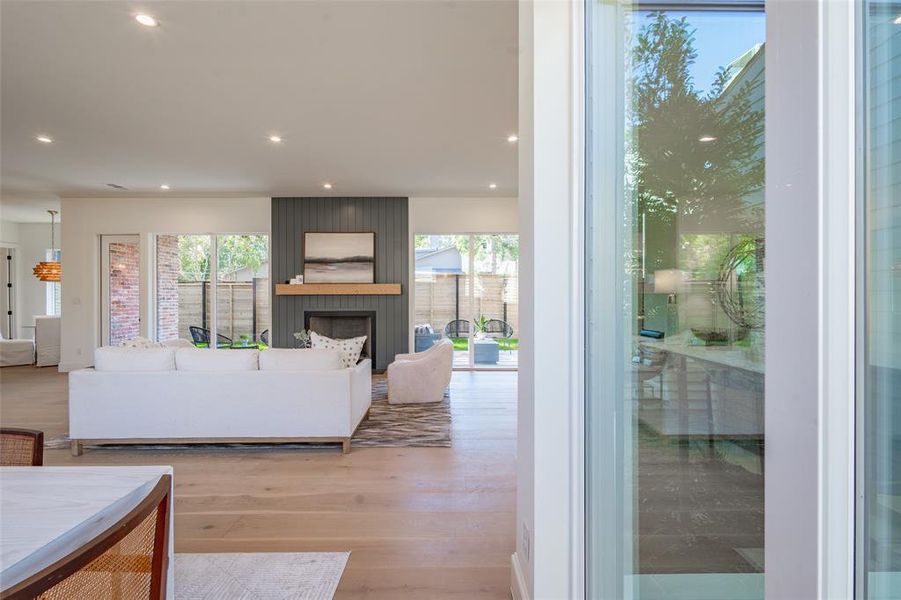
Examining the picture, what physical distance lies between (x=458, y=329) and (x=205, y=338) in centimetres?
424

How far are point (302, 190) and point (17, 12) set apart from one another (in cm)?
437

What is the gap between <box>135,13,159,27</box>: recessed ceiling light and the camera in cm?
261

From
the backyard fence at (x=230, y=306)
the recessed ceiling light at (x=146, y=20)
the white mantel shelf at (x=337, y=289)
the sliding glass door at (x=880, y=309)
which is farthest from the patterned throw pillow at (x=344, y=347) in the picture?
the sliding glass door at (x=880, y=309)

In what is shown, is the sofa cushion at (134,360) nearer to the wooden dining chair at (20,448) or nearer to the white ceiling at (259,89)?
the white ceiling at (259,89)

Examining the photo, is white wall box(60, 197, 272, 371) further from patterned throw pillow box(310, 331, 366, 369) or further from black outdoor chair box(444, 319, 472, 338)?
patterned throw pillow box(310, 331, 366, 369)

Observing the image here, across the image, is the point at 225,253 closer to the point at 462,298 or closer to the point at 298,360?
the point at 462,298

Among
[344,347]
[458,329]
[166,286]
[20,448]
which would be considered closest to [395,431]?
[344,347]

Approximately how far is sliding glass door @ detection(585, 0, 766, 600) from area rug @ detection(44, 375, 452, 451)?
2559mm

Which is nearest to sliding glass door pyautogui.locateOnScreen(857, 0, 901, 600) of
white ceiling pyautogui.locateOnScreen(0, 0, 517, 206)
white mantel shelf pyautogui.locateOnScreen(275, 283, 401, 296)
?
white ceiling pyautogui.locateOnScreen(0, 0, 517, 206)

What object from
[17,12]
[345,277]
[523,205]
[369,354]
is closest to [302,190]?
[345,277]

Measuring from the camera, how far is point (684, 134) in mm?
809

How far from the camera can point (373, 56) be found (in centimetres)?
304

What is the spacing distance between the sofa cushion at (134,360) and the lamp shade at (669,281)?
12.4 feet

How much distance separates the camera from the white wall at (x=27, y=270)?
9.38 metres
